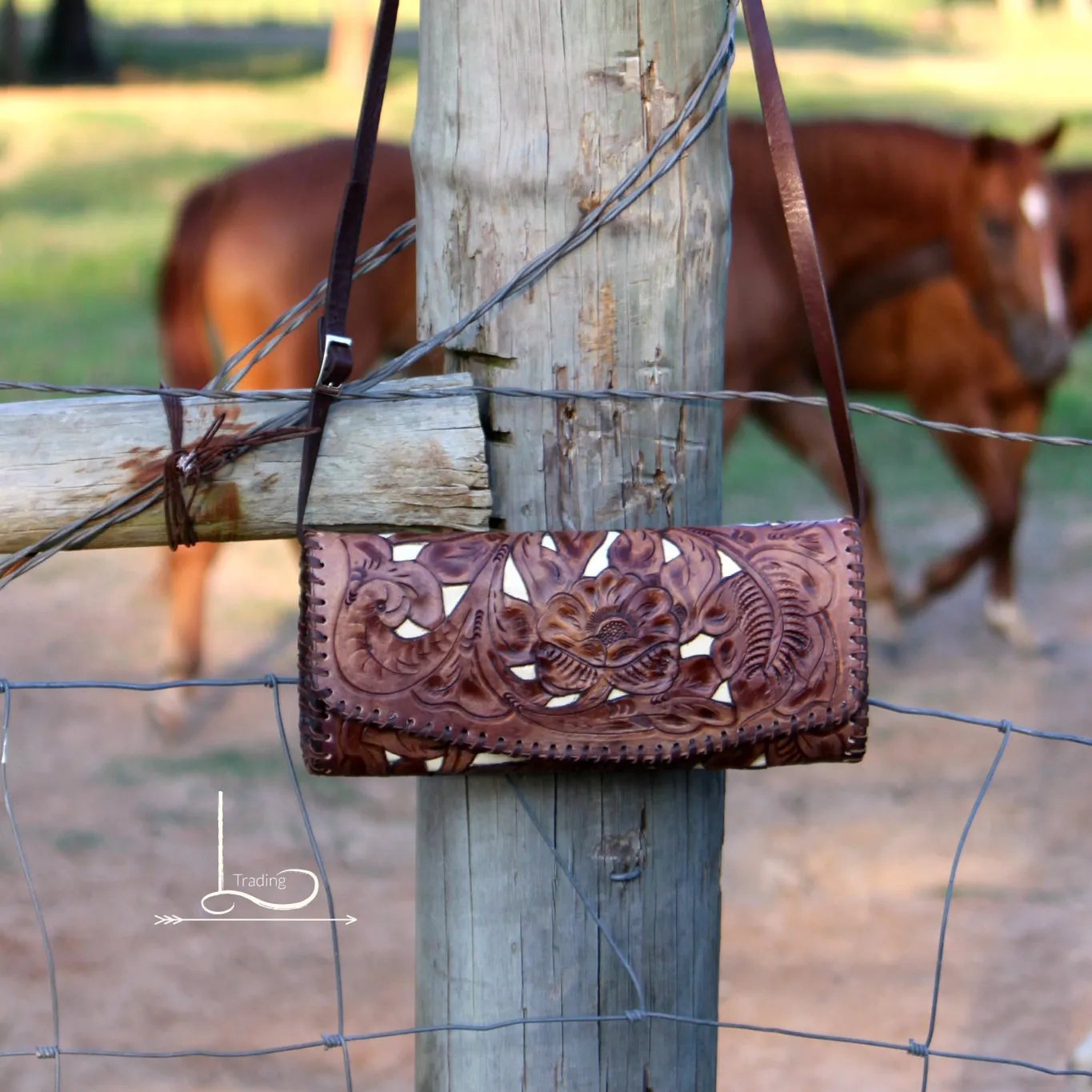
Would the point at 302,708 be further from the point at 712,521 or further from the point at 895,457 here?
the point at 895,457

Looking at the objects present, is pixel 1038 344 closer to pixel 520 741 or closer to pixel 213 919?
pixel 213 919

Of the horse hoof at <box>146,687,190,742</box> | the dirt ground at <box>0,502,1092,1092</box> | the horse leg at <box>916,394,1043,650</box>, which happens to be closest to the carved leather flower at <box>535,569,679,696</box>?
the dirt ground at <box>0,502,1092,1092</box>

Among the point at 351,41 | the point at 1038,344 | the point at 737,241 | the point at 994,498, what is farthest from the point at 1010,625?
the point at 351,41

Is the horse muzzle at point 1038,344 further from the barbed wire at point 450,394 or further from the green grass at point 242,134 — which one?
the barbed wire at point 450,394

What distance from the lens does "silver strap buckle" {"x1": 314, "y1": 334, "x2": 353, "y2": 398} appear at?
43.0 inches

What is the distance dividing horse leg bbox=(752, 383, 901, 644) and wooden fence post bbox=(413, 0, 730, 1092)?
326cm

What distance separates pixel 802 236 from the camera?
111cm

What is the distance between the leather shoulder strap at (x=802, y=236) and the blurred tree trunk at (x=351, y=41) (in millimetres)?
14771

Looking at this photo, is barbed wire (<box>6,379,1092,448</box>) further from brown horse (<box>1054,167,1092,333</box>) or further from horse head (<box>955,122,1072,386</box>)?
brown horse (<box>1054,167,1092,333</box>)

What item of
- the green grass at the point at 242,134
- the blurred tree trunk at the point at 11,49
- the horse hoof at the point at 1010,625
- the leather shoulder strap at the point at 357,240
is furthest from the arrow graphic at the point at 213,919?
the blurred tree trunk at the point at 11,49

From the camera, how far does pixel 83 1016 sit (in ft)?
8.61

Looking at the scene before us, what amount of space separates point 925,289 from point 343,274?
12.0 ft

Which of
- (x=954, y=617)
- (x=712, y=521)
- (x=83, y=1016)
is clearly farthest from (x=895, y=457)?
(x=712, y=521)

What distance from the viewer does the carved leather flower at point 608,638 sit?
1064 mm
